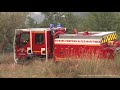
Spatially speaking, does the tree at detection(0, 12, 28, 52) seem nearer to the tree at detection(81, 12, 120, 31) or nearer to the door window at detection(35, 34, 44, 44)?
the door window at detection(35, 34, 44, 44)

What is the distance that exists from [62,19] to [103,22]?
4.54m

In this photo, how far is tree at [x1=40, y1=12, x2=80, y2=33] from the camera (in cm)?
2897

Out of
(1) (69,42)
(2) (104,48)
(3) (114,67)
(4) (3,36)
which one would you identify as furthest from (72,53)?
(4) (3,36)

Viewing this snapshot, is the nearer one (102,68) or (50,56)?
(102,68)

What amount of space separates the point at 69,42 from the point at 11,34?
9.01 metres

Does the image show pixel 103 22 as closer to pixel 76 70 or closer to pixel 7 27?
pixel 7 27

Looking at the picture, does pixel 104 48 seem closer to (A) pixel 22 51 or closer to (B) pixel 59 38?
(B) pixel 59 38

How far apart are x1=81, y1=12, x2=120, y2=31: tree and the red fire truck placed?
35.0 ft

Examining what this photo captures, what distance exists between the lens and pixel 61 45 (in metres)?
14.2

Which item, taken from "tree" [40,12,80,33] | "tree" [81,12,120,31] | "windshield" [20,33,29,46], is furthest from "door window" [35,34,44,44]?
"tree" [40,12,80,33]

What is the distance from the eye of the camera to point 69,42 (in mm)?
13914

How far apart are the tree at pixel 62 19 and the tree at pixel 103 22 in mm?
1578

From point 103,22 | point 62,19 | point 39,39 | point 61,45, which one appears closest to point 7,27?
point 39,39

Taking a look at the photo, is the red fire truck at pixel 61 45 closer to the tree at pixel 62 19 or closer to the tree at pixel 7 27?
the tree at pixel 7 27
